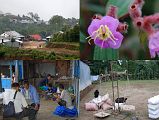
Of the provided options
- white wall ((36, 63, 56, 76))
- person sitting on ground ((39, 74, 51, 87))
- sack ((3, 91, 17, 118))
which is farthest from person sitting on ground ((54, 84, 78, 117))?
sack ((3, 91, 17, 118))

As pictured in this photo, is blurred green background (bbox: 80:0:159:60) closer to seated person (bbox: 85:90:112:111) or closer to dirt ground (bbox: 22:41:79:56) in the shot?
dirt ground (bbox: 22:41:79:56)

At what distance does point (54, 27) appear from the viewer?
495cm

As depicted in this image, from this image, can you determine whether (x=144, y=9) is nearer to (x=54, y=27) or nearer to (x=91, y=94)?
(x=54, y=27)

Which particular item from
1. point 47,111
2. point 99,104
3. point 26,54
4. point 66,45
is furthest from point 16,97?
point 99,104

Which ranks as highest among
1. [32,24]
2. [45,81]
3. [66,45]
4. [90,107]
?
[32,24]

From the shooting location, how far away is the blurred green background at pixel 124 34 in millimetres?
4461

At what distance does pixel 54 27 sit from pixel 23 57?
601 mm

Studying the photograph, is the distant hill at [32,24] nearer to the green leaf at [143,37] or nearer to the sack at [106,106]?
the green leaf at [143,37]

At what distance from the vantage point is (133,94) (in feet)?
35.0

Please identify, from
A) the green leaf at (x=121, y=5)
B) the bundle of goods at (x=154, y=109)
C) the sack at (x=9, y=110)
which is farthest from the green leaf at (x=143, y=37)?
the bundle of goods at (x=154, y=109)

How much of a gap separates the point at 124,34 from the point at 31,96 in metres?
1.85

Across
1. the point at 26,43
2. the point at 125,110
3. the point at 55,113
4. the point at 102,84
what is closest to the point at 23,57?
the point at 26,43

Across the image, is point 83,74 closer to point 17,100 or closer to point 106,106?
point 106,106

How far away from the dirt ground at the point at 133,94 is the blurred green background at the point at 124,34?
2.95m
